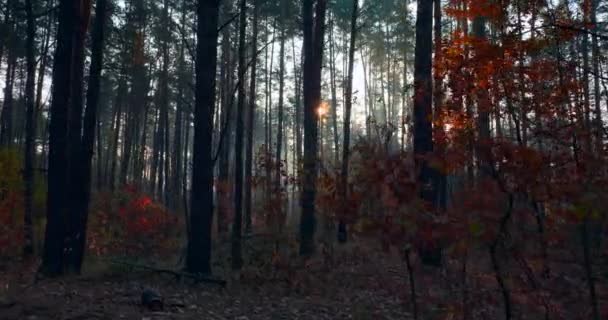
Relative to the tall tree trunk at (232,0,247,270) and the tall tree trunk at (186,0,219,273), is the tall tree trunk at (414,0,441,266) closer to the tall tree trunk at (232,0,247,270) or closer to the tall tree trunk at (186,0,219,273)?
the tall tree trunk at (232,0,247,270)

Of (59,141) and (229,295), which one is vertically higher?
(59,141)

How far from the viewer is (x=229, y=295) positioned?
7875 mm

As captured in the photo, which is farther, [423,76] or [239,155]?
[239,155]

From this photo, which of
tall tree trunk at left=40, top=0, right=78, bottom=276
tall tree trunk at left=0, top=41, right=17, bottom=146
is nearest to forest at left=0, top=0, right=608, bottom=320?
tall tree trunk at left=40, top=0, right=78, bottom=276

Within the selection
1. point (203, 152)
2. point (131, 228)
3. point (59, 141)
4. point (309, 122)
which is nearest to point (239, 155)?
point (309, 122)

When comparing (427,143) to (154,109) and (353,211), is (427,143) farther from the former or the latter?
(154,109)

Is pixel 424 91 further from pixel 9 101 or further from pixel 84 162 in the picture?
pixel 9 101

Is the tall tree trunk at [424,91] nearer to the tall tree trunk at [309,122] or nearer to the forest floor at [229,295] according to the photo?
the forest floor at [229,295]

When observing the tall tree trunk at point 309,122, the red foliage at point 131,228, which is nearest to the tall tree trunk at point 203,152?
the tall tree trunk at point 309,122

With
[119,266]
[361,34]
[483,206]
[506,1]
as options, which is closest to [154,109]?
[361,34]

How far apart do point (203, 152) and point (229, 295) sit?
95.4 inches

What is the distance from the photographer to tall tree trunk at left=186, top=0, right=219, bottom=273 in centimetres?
848

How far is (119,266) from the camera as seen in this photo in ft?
30.1

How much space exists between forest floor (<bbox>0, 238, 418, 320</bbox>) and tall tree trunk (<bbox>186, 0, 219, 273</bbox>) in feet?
1.81
